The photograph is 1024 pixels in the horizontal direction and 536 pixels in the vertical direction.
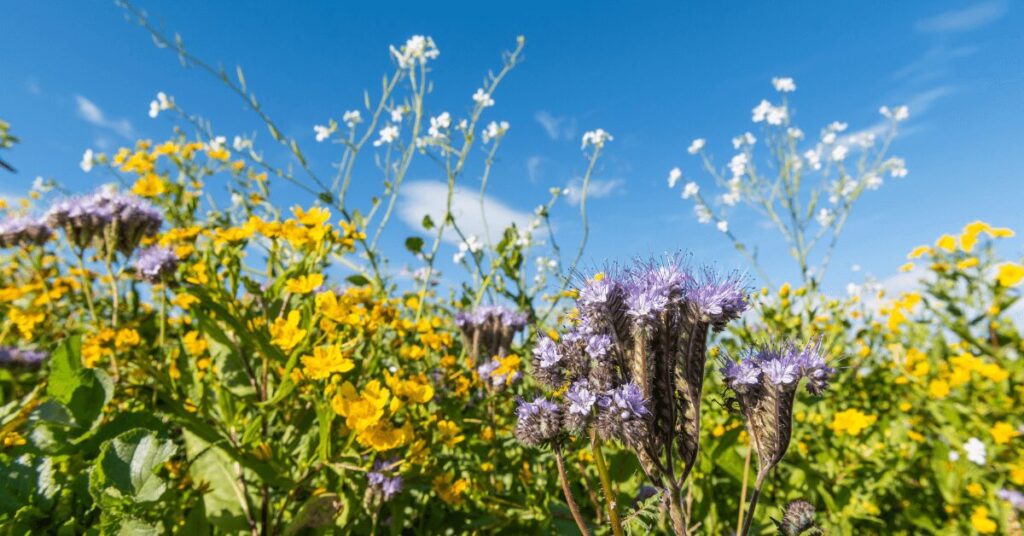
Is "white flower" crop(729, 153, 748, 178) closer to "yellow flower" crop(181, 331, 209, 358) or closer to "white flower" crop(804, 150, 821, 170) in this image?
"white flower" crop(804, 150, 821, 170)

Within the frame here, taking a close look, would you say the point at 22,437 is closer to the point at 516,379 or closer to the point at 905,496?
the point at 516,379

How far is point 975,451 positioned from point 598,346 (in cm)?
331

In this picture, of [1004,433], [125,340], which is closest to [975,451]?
[1004,433]

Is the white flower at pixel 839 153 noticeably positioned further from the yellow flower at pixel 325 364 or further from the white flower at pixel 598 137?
the yellow flower at pixel 325 364

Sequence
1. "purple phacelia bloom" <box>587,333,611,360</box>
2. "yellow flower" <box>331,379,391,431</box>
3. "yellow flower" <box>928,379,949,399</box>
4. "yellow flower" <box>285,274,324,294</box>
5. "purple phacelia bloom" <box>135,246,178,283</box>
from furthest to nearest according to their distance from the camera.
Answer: "yellow flower" <box>928,379,949,399</box>
"purple phacelia bloom" <box>135,246,178,283</box>
"yellow flower" <box>285,274,324,294</box>
"yellow flower" <box>331,379,391,431</box>
"purple phacelia bloom" <box>587,333,611,360</box>

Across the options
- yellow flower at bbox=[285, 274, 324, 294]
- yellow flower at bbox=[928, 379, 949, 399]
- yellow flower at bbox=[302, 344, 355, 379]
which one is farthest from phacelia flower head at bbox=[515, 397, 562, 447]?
yellow flower at bbox=[928, 379, 949, 399]

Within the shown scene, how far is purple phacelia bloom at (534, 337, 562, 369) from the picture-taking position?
130 cm

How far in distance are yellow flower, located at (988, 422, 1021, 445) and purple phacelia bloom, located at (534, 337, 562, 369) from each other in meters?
3.41

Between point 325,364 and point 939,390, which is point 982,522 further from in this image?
point 325,364

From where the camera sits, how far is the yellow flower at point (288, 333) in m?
1.69

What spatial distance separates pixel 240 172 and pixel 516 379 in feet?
10.1

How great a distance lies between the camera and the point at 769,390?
3.75 feet

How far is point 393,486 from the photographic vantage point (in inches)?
72.7

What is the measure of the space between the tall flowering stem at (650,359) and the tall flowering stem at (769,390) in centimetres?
10
